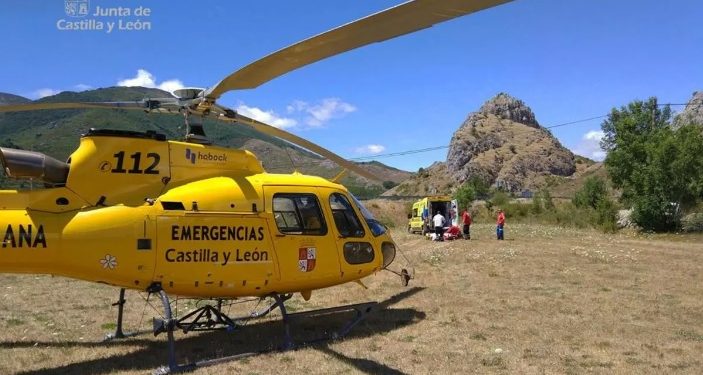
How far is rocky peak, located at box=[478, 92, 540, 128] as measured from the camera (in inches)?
7018

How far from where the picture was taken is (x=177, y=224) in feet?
25.6

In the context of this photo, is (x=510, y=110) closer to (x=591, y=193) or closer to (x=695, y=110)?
(x=695, y=110)

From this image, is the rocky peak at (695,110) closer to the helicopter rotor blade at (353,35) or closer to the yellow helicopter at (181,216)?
the yellow helicopter at (181,216)

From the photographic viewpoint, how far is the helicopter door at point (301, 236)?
862 centimetres

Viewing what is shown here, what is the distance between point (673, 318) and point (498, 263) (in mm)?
7270

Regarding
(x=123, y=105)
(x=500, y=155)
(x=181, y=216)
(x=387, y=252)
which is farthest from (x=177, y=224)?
A: (x=500, y=155)

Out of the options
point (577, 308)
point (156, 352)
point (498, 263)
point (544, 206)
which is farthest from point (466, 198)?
point (156, 352)

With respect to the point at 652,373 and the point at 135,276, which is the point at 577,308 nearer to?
the point at 652,373

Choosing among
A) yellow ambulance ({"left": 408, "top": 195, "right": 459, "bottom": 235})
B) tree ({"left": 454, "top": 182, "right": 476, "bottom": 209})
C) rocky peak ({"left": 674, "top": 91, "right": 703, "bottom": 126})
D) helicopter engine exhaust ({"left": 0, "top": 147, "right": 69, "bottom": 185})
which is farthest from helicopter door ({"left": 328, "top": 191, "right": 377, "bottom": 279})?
rocky peak ({"left": 674, "top": 91, "right": 703, "bottom": 126})

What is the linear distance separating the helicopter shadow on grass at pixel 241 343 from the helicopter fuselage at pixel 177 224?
2.80 feet

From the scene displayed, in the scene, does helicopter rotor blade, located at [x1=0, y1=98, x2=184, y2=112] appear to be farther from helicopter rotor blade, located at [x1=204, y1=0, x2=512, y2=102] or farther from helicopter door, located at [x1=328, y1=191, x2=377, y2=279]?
helicopter door, located at [x1=328, y1=191, x2=377, y2=279]

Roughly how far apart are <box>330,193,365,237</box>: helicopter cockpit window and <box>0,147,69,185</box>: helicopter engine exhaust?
167 inches

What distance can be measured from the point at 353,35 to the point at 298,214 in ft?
14.0

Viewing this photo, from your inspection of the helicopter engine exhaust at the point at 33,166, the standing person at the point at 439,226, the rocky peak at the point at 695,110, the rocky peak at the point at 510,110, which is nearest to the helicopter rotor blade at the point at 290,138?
the helicopter engine exhaust at the point at 33,166
